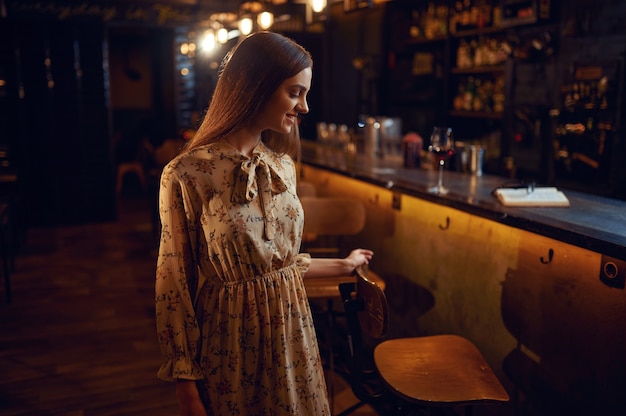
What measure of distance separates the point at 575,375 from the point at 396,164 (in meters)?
2.05

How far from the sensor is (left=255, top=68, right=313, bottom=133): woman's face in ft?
4.57

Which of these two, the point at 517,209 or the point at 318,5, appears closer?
the point at 517,209

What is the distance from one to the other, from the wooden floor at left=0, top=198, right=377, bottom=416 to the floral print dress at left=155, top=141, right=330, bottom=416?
1.53m

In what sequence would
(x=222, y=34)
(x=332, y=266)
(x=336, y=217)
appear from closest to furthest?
(x=332, y=266) → (x=336, y=217) → (x=222, y=34)

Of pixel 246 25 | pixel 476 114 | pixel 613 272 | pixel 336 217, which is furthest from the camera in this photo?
pixel 246 25

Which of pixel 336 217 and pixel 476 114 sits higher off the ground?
pixel 476 114

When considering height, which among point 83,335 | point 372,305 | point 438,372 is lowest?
point 83,335

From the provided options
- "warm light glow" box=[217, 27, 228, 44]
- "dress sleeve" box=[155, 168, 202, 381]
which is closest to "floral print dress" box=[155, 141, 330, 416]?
"dress sleeve" box=[155, 168, 202, 381]

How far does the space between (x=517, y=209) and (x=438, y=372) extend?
77 cm

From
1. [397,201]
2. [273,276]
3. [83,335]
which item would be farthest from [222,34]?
[273,276]

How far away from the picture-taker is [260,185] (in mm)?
1454

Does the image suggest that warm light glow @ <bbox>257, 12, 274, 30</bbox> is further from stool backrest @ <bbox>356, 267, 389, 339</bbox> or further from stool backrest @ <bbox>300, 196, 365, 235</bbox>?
stool backrest @ <bbox>356, 267, 389, 339</bbox>

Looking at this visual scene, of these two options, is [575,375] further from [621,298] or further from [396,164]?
[396,164]

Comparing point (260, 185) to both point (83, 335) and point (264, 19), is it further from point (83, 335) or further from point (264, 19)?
point (264, 19)
